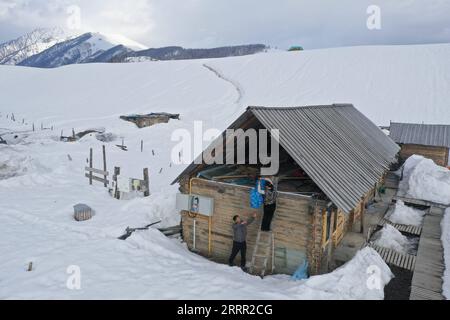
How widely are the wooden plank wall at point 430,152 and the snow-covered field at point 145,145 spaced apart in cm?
1799

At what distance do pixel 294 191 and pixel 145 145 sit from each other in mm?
24441

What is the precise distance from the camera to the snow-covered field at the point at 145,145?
383 inches

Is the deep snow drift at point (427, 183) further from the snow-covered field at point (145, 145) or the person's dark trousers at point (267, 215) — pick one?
the person's dark trousers at point (267, 215)

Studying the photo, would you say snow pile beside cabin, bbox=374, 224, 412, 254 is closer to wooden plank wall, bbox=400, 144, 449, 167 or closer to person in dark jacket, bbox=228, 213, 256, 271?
person in dark jacket, bbox=228, 213, 256, 271

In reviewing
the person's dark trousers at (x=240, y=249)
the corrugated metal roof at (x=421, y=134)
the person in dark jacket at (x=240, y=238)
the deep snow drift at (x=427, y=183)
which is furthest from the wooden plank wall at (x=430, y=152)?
the person's dark trousers at (x=240, y=249)

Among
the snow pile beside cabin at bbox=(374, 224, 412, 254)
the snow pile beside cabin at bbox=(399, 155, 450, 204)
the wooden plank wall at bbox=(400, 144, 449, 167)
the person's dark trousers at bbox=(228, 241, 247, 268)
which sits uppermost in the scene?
the wooden plank wall at bbox=(400, 144, 449, 167)

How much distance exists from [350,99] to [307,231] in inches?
1867

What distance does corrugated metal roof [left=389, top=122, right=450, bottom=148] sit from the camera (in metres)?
26.1

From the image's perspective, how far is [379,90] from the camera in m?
55.4

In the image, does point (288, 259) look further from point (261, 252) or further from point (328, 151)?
point (328, 151)

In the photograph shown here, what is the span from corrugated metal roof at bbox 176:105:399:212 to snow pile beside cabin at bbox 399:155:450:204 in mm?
5030

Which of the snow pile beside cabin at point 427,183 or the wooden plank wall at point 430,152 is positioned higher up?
the wooden plank wall at point 430,152

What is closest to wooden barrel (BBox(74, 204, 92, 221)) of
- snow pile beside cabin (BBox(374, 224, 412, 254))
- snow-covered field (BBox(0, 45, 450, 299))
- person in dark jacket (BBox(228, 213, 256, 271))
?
snow-covered field (BBox(0, 45, 450, 299))

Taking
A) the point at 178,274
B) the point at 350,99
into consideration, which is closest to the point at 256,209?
the point at 178,274
